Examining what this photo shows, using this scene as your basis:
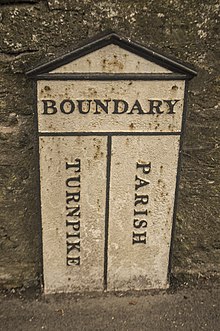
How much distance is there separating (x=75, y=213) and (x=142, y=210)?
1.01ft

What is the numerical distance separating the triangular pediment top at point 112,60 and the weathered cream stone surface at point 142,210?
0.29 m

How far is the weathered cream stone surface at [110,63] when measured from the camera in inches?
70.2

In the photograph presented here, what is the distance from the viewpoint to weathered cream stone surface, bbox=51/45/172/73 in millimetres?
1783

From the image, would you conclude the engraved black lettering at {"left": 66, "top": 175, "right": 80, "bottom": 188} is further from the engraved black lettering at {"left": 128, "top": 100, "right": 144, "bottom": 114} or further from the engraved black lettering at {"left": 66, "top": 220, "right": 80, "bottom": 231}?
the engraved black lettering at {"left": 128, "top": 100, "right": 144, "bottom": 114}

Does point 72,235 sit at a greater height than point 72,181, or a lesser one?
lesser

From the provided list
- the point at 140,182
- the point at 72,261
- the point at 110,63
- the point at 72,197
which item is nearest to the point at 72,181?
→ the point at 72,197

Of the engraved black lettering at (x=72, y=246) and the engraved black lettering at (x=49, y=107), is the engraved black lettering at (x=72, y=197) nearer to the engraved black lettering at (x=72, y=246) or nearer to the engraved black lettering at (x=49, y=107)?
the engraved black lettering at (x=72, y=246)

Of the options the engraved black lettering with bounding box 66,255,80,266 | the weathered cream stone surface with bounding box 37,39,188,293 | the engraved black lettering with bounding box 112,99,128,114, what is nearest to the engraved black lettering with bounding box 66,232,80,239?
the weathered cream stone surface with bounding box 37,39,188,293

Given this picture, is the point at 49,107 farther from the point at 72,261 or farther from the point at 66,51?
the point at 72,261

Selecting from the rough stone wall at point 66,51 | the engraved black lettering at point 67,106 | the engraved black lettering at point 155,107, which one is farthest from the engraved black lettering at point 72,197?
the engraved black lettering at point 155,107

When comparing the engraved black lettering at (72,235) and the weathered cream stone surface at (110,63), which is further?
the engraved black lettering at (72,235)

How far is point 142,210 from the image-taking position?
6.81 feet

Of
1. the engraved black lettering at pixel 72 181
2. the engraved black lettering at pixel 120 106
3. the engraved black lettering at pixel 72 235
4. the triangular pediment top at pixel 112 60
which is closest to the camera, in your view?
the triangular pediment top at pixel 112 60

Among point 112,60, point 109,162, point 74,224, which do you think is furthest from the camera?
point 74,224
